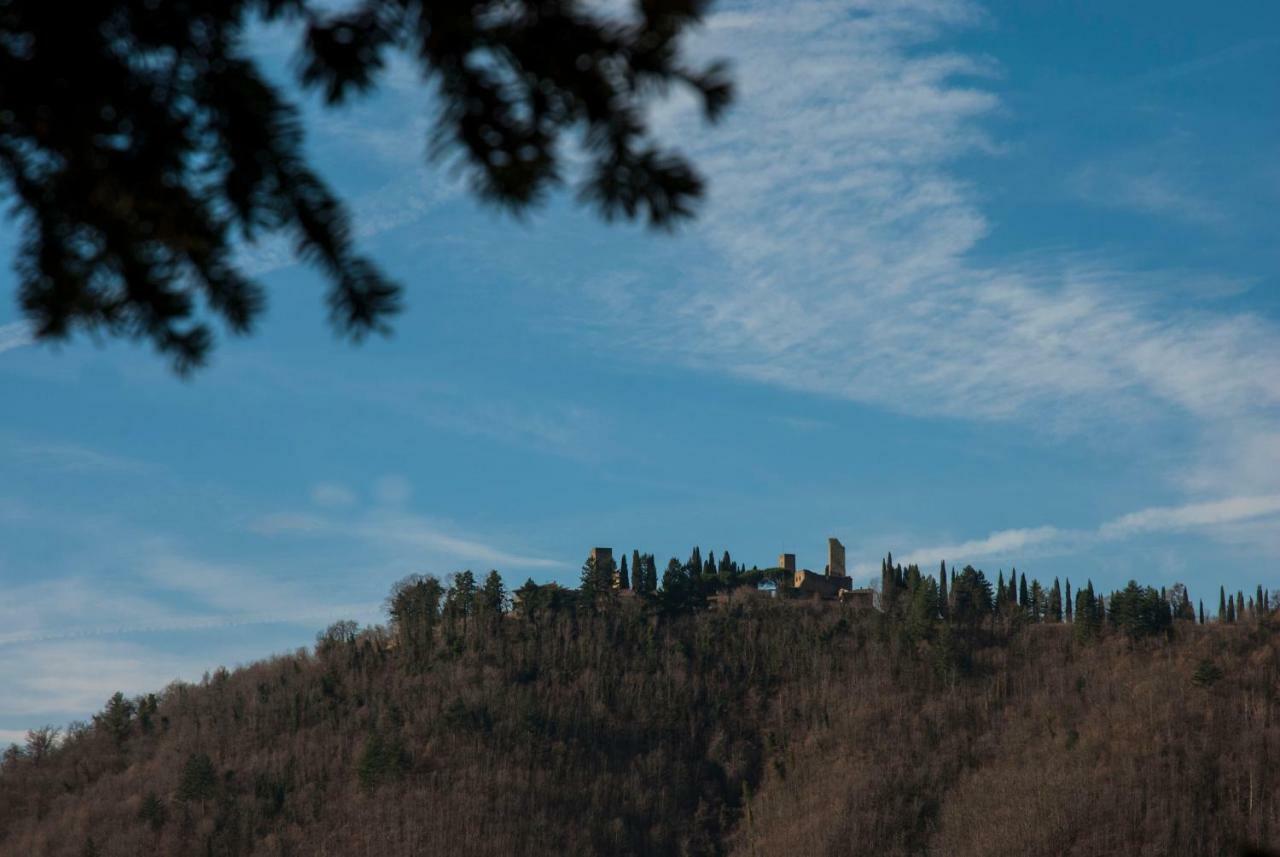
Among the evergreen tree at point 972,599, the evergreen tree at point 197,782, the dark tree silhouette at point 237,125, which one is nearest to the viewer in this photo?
the dark tree silhouette at point 237,125

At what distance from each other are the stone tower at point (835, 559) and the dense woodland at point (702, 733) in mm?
8555

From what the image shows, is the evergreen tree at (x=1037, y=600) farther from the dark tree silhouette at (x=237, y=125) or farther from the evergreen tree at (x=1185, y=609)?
the dark tree silhouette at (x=237, y=125)

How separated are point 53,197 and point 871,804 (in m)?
107

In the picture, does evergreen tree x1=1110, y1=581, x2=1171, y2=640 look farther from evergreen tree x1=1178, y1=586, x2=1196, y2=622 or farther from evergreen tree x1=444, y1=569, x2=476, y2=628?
evergreen tree x1=444, y1=569, x2=476, y2=628

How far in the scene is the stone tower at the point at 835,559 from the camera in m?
153

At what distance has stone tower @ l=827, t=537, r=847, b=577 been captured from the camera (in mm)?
152750

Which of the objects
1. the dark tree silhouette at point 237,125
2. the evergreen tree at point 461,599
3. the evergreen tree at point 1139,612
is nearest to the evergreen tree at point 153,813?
the evergreen tree at point 461,599

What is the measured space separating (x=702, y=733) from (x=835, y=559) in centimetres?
3455

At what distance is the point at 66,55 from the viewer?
4703 mm

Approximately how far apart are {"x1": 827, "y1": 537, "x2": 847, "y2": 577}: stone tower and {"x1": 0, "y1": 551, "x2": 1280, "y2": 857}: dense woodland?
8.55 meters

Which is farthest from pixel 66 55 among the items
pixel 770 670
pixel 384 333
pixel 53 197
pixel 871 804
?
pixel 770 670

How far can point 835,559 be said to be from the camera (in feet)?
504

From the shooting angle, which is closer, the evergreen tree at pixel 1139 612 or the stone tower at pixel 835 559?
the evergreen tree at pixel 1139 612

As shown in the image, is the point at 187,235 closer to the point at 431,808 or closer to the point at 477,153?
the point at 477,153
